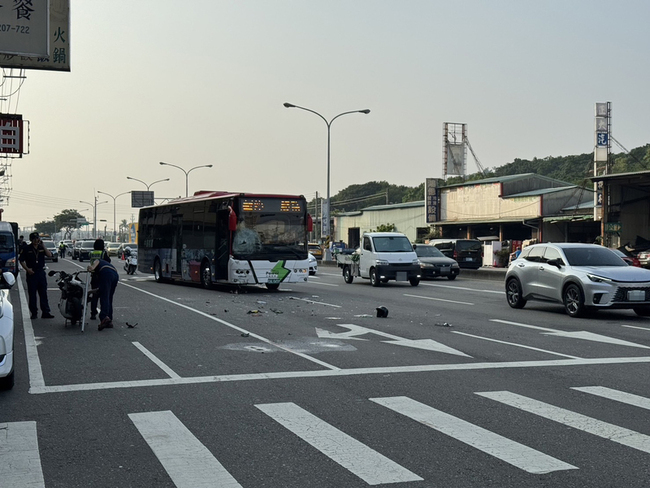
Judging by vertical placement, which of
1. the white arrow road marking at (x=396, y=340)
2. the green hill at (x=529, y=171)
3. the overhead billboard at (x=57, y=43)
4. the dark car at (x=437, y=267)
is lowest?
the white arrow road marking at (x=396, y=340)

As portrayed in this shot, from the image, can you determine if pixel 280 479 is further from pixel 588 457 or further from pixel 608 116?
pixel 608 116


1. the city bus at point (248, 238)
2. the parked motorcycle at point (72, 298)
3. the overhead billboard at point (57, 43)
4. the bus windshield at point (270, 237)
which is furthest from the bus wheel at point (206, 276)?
the parked motorcycle at point (72, 298)

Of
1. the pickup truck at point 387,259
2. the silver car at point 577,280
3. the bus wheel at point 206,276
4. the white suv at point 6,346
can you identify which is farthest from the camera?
the pickup truck at point 387,259

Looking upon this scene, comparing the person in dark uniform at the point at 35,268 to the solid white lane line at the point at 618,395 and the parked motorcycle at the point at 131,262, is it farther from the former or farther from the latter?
the parked motorcycle at the point at 131,262

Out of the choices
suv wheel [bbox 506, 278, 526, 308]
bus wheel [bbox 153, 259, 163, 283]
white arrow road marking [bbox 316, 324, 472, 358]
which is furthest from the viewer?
A: bus wheel [bbox 153, 259, 163, 283]

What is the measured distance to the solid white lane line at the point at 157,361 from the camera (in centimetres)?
939

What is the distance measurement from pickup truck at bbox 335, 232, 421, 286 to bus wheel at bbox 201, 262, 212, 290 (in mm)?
5977

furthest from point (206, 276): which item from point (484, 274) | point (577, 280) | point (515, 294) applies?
point (484, 274)

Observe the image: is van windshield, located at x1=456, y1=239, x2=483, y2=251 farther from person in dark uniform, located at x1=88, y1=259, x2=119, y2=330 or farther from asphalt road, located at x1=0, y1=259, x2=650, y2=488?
person in dark uniform, located at x1=88, y1=259, x2=119, y2=330

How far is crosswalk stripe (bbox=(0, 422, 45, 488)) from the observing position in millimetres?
5203

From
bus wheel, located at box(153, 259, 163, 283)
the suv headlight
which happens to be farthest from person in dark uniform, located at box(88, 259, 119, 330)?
bus wheel, located at box(153, 259, 163, 283)

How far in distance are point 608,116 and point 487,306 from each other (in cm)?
3231

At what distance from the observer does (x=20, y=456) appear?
5.79 m

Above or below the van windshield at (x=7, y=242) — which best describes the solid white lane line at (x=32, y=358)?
below
